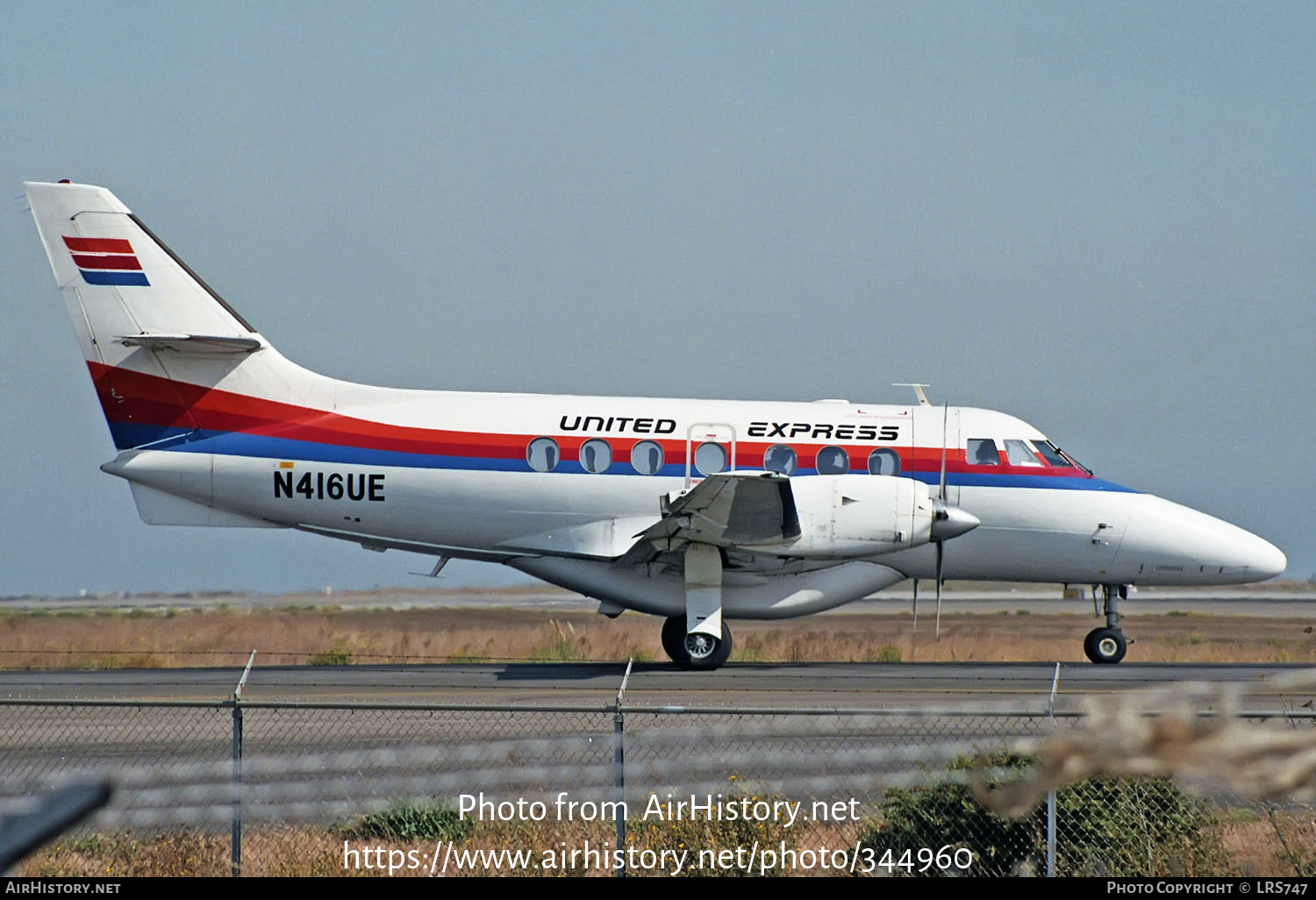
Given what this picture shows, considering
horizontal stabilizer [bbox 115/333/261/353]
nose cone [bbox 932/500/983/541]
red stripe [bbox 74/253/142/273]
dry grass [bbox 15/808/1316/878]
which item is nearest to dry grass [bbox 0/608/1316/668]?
nose cone [bbox 932/500/983/541]

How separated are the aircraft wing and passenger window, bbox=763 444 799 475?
1485 mm

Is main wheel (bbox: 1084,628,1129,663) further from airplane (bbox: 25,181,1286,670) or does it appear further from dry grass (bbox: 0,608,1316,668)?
dry grass (bbox: 0,608,1316,668)

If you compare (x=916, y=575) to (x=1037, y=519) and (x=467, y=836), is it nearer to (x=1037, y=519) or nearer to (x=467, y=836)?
(x=1037, y=519)

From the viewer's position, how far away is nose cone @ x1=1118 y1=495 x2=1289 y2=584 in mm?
20406

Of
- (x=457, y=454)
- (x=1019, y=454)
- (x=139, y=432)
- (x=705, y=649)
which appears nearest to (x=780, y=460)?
(x=705, y=649)

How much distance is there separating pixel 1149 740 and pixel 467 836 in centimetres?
868

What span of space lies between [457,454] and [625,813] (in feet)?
38.6

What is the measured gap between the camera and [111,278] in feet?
64.7

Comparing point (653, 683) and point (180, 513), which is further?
point (180, 513)

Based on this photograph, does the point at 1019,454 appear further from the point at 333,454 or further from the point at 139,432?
the point at 139,432

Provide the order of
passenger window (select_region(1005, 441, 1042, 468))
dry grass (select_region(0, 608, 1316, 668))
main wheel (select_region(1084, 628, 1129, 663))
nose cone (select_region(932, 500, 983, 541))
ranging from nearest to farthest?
nose cone (select_region(932, 500, 983, 541))
passenger window (select_region(1005, 441, 1042, 468))
main wheel (select_region(1084, 628, 1129, 663))
dry grass (select_region(0, 608, 1316, 668))

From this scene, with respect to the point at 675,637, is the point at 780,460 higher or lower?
higher

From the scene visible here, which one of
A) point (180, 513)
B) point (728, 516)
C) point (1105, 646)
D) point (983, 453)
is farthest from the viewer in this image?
point (1105, 646)
